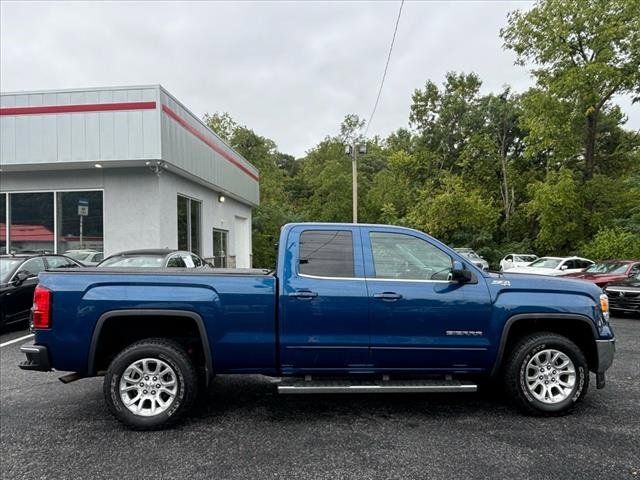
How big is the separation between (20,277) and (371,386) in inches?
Result: 294

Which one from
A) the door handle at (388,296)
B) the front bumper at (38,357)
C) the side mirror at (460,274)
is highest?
the side mirror at (460,274)

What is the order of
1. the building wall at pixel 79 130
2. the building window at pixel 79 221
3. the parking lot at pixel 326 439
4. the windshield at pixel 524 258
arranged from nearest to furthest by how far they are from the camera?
the parking lot at pixel 326 439 < the building wall at pixel 79 130 < the building window at pixel 79 221 < the windshield at pixel 524 258

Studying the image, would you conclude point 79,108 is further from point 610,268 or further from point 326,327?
point 610,268

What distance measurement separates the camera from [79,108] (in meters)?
11.4

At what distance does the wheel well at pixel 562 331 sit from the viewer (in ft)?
13.9

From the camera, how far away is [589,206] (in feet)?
82.3

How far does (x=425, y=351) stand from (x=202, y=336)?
82.6 inches

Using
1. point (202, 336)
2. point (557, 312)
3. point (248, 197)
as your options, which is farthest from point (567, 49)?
point (202, 336)

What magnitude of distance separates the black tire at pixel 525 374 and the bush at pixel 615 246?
735 inches

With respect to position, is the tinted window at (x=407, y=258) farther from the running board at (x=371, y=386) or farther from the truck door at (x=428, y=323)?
the running board at (x=371, y=386)

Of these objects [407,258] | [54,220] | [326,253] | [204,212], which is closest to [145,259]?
[326,253]

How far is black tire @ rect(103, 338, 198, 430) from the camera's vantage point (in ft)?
12.6

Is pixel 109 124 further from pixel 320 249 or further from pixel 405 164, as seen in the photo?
pixel 405 164

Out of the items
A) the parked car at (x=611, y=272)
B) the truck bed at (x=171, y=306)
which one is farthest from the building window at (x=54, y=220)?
the parked car at (x=611, y=272)
